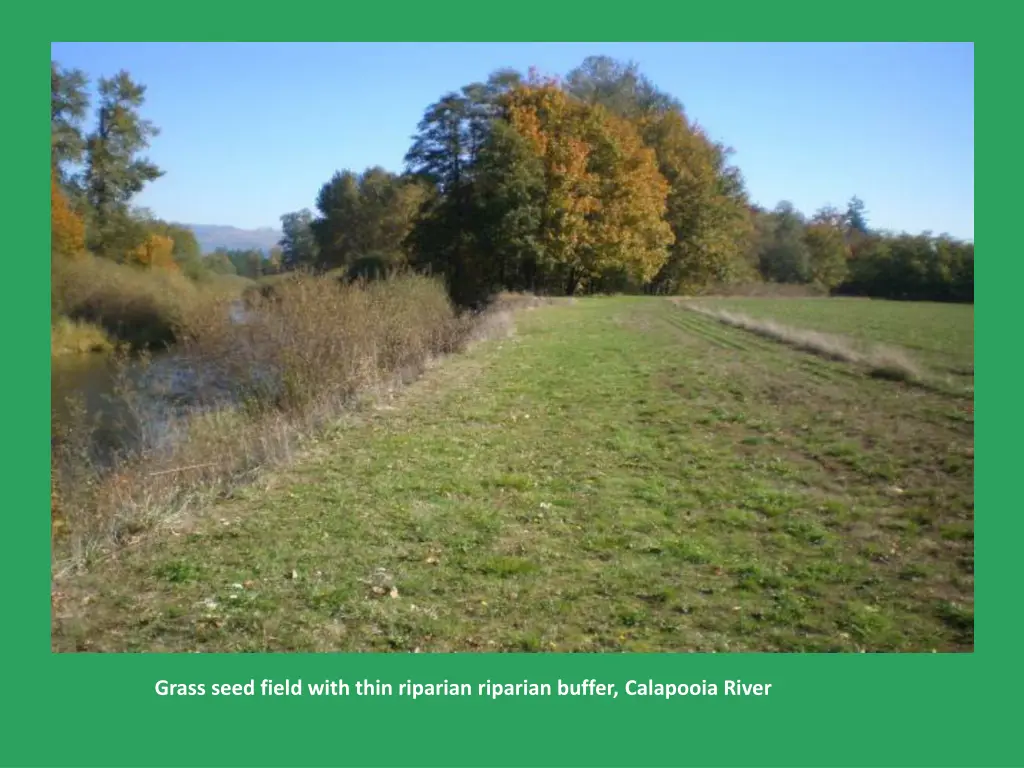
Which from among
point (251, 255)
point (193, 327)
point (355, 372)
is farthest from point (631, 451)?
point (251, 255)

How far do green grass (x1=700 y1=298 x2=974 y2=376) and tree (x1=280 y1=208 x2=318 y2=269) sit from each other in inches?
1683

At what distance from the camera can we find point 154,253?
107 feet

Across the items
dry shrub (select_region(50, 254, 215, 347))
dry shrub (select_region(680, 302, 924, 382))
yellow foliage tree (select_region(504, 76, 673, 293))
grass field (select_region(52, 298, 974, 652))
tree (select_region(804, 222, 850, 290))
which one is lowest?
grass field (select_region(52, 298, 974, 652))

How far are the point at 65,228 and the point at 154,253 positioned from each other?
5799mm

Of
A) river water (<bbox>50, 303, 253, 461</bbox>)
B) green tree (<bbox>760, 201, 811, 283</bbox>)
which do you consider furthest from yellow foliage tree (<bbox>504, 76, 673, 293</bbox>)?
river water (<bbox>50, 303, 253, 461</bbox>)

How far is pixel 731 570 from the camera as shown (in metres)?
5.47

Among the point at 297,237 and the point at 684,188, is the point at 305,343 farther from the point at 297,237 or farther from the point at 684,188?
the point at 297,237

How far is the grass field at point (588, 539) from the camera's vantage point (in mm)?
4633

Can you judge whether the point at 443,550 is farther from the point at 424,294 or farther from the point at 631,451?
the point at 424,294

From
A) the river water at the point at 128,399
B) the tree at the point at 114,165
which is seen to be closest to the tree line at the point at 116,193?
the tree at the point at 114,165

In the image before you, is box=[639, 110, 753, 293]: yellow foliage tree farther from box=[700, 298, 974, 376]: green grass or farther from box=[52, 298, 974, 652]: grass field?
box=[52, 298, 974, 652]: grass field

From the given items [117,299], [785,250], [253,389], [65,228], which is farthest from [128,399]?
[785,250]

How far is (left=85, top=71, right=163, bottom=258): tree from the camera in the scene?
31422mm

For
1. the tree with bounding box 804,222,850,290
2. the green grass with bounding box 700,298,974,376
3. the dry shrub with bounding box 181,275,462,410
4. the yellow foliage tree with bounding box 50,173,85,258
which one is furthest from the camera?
the tree with bounding box 804,222,850,290
